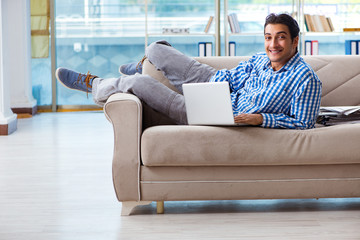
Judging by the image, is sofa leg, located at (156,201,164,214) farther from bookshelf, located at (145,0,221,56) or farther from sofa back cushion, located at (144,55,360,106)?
bookshelf, located at (145,0,221,56)

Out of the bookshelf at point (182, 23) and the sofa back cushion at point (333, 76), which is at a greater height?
the bookshelf at point (182, 23)

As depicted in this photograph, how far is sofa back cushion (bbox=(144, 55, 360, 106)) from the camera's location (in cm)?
324

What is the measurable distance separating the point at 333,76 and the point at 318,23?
13.0 feet

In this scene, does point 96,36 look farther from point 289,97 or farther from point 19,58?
point 289,97

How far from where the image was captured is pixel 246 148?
2.52 m

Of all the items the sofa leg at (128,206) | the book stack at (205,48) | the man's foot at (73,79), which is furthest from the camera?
the book stack at (205,48)

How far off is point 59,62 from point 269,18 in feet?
17.1

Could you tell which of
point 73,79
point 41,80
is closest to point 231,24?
point 41,80

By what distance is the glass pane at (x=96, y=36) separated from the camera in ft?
24.6

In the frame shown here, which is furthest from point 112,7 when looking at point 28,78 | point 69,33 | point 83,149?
point 83,149

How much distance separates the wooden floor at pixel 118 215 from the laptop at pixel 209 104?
437 mm

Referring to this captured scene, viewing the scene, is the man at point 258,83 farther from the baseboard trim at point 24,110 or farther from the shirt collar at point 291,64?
the baseboard trim at point 24,110

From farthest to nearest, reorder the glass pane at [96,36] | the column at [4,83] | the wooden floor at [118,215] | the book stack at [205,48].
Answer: the glass pane at [96,36]
the book stack at [205,48]
the column at [4,83]
the wooden floor at [118,215]

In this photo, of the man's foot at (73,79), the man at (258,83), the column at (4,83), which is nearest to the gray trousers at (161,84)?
the man at (258,83)
